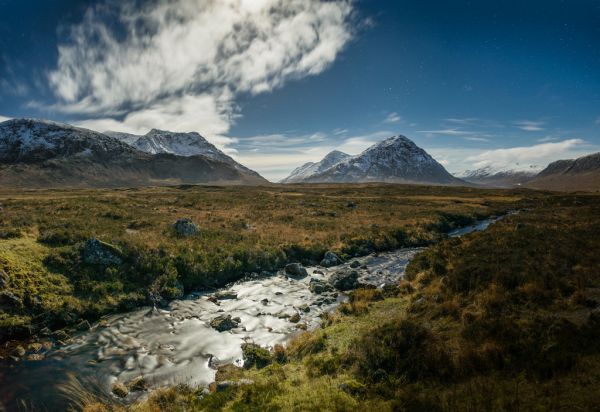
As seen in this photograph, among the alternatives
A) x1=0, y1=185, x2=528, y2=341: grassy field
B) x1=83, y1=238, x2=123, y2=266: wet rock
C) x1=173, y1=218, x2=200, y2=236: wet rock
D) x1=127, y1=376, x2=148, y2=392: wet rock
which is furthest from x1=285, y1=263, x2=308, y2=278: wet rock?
x1=127, y1=376, x2=148, y2=392: wet rock

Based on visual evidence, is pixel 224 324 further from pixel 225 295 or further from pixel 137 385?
pixel 137 385

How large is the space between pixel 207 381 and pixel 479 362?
10.4 meters

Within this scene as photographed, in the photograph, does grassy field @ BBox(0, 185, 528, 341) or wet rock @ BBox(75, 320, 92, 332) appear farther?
grassy field @ BBox(0, 185, 528, 341)

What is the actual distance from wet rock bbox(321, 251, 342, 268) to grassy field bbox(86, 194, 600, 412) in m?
13.4

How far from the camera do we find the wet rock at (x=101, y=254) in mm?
23562

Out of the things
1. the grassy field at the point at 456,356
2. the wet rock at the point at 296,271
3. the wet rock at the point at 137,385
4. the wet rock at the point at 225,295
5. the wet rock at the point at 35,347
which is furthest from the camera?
the wet rock at the point at 296,271

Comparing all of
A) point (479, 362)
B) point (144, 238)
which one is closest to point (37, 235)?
point (144, 238)

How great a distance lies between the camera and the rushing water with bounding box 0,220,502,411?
1328 cm

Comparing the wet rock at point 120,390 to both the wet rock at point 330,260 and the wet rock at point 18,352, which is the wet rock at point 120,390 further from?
the wet rock at point 330,260

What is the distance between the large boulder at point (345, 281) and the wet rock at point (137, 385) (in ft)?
48.0

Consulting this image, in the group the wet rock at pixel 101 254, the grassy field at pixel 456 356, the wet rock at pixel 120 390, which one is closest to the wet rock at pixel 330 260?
the grassy field at pixel 456 356

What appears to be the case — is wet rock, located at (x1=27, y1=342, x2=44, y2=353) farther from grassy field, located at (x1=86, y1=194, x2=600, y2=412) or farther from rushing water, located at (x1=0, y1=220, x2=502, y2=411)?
grassy field, located at (x1=86, y1=194, x2=600, y2=412)

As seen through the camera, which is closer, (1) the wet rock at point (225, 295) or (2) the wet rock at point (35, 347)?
(2) the wet rock at point (35, 347)

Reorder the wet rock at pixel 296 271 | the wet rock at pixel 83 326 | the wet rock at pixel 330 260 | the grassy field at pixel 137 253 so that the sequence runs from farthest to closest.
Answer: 1. the wet rock at pixel 330 260
2. the wet rock at pixel 296 271
3. the grassy field at pixel 137 253
4. the wet rock at pixel 83 326
